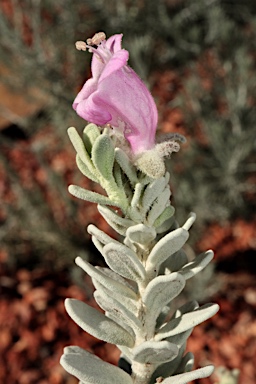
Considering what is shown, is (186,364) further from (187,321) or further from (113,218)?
(113,218)

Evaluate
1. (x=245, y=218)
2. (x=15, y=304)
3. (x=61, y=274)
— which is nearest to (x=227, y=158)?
(x=245, y=218)

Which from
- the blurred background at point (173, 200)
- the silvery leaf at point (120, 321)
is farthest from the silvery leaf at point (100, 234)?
the blurred background at point (173, 200)

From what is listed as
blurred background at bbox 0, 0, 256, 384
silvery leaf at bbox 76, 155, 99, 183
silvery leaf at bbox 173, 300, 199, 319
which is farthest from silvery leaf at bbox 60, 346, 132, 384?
blurred background at bbox 0, 0, 256, 384

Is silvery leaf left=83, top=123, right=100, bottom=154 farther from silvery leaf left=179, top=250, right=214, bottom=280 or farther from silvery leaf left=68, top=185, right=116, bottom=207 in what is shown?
silvery leaf left=179, top=250, right=214, bottom=280

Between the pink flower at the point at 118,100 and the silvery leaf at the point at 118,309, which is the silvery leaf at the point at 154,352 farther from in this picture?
the pink flower at the point at 118,100

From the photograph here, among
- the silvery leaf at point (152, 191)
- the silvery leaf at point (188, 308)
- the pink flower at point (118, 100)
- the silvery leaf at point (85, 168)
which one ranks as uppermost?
the pink flower at point (118, 100)

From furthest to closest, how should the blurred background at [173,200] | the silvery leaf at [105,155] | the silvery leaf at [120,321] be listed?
the blurred background at [173,200] → the silvery leaf at [120,321] → the silvery leaf at [105,155]
